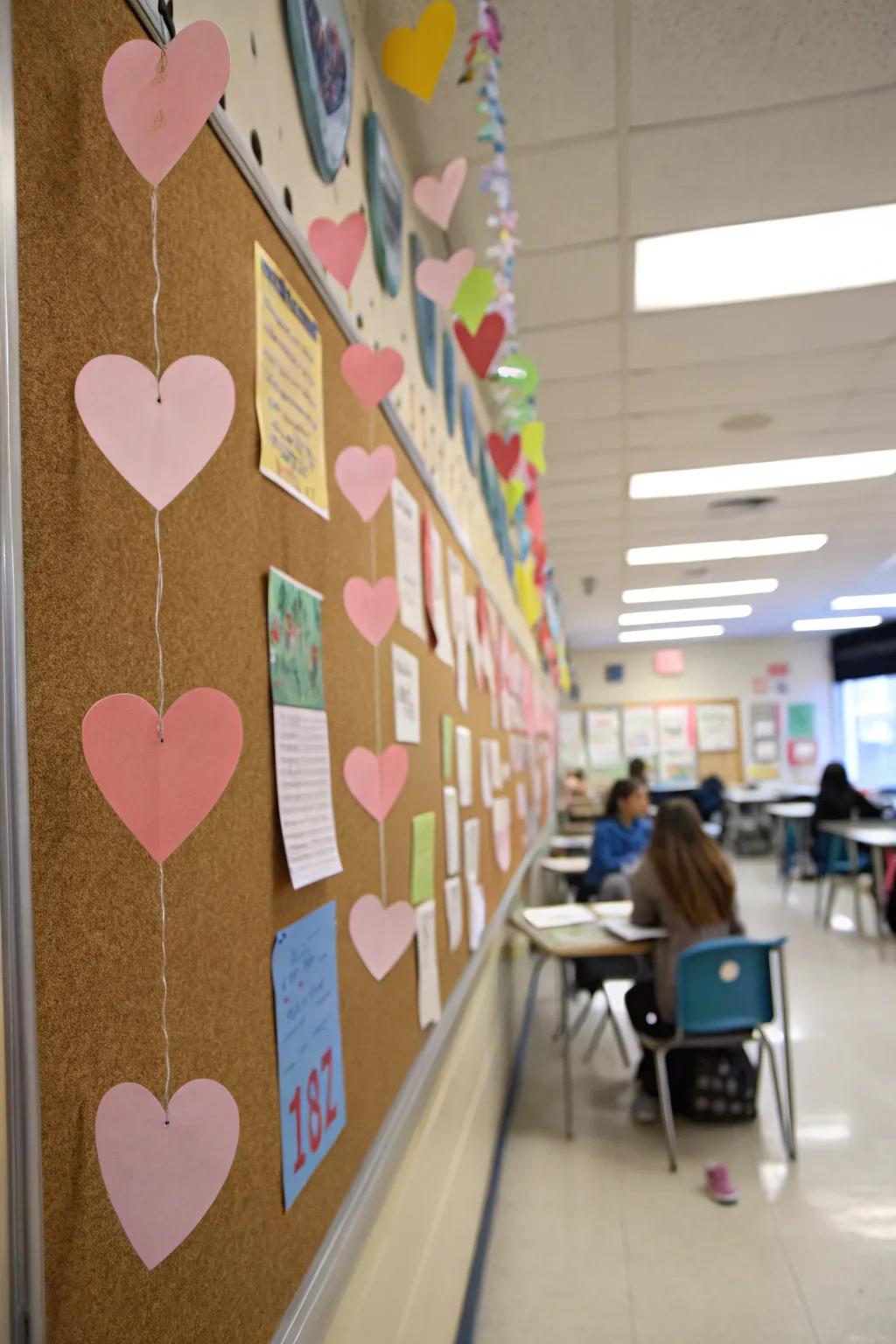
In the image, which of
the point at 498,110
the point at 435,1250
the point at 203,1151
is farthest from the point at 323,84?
the point at 435,1250

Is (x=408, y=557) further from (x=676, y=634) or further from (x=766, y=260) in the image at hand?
(x=676, y=634)

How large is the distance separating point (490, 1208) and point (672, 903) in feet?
3.75

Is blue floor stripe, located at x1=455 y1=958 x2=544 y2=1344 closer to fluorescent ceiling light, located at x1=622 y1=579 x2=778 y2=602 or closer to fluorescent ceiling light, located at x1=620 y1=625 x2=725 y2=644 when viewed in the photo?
fluorescent ceiling light, located at x1=622 y1=579 x2=778 y2=602

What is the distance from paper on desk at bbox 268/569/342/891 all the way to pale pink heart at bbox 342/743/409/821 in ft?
0.32

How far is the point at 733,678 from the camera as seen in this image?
37.9 ft

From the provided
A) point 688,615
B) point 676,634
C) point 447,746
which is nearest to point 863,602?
point 688,615

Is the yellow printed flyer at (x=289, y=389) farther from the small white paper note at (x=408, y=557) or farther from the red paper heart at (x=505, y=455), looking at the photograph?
the red paper heart at (x=505, y=455)

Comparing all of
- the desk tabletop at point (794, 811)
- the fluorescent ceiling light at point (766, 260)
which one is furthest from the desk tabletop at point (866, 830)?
the fluorescent ceiling light at point (766, 260)

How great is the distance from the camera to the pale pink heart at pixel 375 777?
3.84 ft

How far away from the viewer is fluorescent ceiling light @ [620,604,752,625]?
29.6 ft

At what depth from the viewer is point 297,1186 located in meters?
0.89

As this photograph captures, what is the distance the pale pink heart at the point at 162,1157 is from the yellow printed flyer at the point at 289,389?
0.60 meters

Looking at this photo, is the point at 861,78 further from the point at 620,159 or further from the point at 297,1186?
the point at 297,1186

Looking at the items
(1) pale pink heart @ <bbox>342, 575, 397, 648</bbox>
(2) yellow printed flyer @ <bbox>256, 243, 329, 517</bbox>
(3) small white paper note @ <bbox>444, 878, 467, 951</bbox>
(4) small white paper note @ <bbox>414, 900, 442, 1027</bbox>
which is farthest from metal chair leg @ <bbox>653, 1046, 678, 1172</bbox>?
(2) yellow printed flyer @ <bbox>256, 243, 329, 517</bbox>
